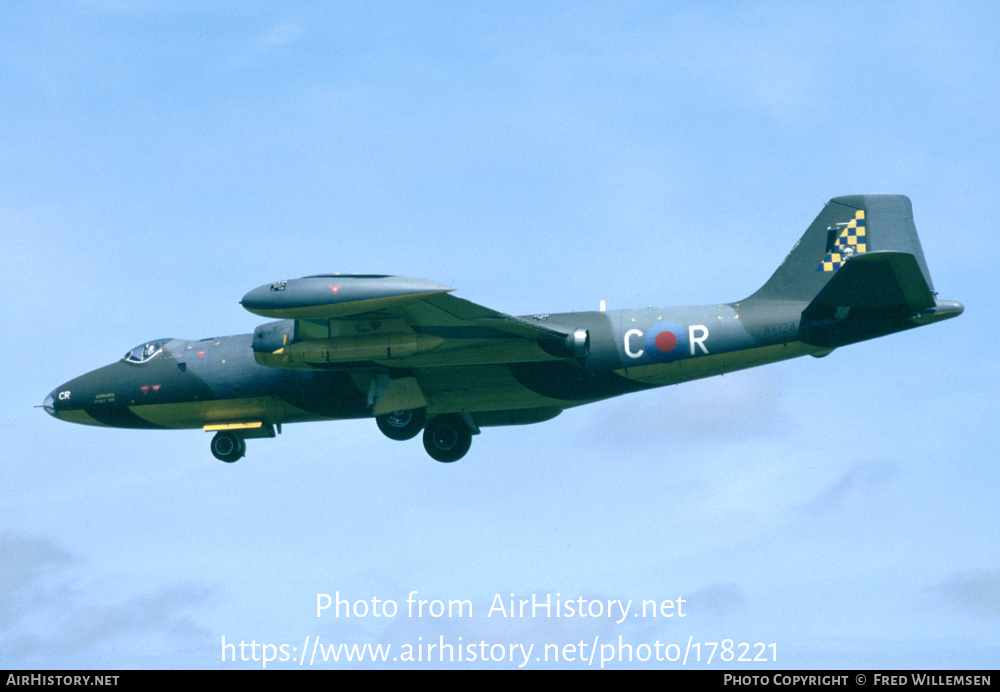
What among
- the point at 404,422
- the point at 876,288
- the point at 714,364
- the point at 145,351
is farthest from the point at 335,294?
the point at 876,288

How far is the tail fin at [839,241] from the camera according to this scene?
3002cm

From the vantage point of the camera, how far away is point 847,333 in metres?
28.8

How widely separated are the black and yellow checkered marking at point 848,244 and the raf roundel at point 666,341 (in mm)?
3761

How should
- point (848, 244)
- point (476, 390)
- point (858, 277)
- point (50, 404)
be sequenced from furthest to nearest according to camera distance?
point (50, 404), point (476, 390), point (848, 244), point (858, 277)

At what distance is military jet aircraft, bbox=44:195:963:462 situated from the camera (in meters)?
27.8

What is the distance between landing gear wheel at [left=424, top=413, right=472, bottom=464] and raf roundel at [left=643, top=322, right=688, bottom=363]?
6.05 meters

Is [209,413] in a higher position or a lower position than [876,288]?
lower

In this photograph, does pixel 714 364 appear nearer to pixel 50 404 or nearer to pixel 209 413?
pixel 209 413

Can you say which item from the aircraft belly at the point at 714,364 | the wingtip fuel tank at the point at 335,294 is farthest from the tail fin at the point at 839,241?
→ the wingtip fuel tank at the point at 335,294

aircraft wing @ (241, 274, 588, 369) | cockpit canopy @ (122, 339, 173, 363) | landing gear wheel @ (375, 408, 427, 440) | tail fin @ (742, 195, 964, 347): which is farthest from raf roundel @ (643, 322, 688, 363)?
cockpit canopy @ (122, 339, 173, 363)

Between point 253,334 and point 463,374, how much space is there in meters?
5.32

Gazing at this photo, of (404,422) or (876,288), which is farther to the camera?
(404,422)

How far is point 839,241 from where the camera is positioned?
30.7 meters

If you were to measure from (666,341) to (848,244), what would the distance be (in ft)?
16.8
